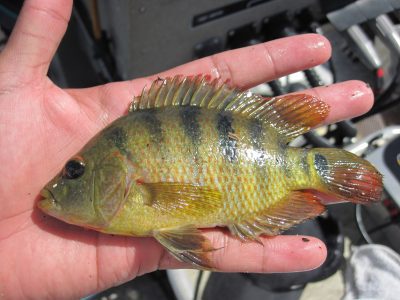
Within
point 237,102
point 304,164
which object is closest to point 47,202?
point 237,102

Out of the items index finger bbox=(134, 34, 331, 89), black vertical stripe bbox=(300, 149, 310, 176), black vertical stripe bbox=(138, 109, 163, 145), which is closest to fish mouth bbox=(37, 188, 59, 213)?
black vertical stripe bbox=(138, 109, 163, 145)

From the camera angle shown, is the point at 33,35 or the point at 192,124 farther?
the point at 33,35

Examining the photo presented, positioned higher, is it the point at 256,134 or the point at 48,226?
the point at 256,134

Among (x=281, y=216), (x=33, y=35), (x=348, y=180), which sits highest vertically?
(x=33, y=35)

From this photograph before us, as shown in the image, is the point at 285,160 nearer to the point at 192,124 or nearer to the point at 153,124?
the point at 192,124

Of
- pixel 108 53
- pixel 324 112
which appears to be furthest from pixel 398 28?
pixel 108 53

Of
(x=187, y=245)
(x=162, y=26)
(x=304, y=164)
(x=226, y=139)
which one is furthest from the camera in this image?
(x=162, y=26)

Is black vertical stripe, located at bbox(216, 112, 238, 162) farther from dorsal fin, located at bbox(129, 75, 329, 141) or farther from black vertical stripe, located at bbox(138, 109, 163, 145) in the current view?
black vertical stripe, located at bbox(138, 109, 163, 145)
